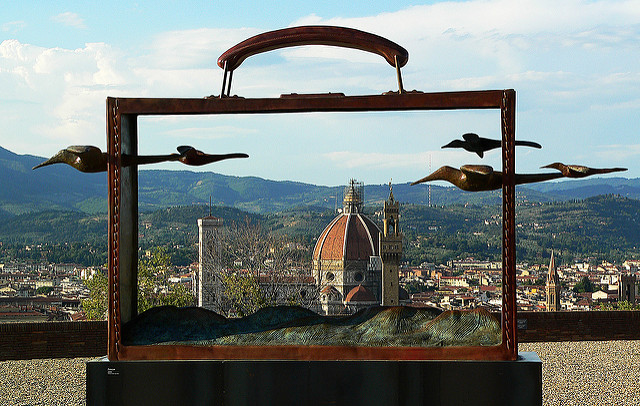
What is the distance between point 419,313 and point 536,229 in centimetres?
2310

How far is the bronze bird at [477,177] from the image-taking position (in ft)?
11.2

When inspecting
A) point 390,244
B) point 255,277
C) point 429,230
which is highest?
point 429,230

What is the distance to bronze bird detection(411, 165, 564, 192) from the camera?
340 cm

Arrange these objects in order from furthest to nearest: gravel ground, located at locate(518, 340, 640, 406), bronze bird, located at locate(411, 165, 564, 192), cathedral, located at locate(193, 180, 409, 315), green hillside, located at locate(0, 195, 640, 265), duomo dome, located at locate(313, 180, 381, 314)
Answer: green hillside, located at locate(0, 195, 640, 265) → duomo dome, located at locate(313, 180, 381, 314) → cathedral, located at locate(193, 180, 409, 315) → gravel ground, located at locate(518, 340, 640, 406) → bronze bird, located at locate(411, 165, 564, 192)

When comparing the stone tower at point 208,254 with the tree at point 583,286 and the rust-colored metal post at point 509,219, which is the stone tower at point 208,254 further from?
the tree at point 583,286

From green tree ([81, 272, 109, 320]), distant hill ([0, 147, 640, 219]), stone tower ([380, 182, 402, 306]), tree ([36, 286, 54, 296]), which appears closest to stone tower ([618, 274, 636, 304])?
distant hill ([0, 147, 640, 219])

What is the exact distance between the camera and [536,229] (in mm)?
25578

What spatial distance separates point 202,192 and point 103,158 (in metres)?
29.8

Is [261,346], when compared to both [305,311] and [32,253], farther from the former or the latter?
[32,253]

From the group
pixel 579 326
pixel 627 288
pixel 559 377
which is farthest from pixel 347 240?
pixel 627 288

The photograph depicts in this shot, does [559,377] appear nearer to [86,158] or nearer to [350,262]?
[350,262]

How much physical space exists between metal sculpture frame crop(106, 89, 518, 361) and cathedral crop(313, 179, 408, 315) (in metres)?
9.30

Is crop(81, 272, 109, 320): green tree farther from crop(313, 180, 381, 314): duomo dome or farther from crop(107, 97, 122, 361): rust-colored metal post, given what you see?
crop(107, 97, 122, 361): rust-colored metal post

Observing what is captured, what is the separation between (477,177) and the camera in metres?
3.43
